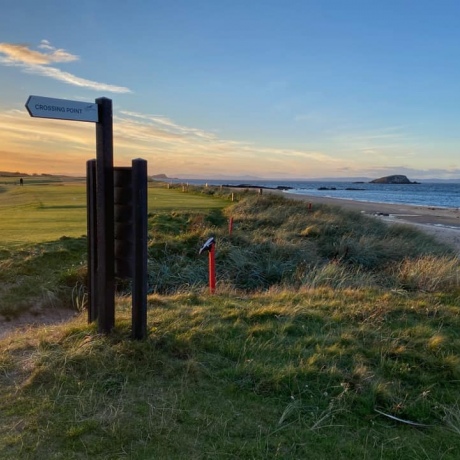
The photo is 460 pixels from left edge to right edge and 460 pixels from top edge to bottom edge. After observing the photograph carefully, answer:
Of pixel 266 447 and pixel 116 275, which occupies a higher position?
pixel 116 275

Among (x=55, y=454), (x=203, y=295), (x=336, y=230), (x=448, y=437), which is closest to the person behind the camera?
(x=55, y=454)

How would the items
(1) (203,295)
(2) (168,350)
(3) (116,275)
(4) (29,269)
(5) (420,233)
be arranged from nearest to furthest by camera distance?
1. (2) (168,350)
2. (3) (116,275)
3. (1) (203,295)
4. (4) (29,269)
5. (5) (420,233)

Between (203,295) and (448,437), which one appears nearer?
(448,437)

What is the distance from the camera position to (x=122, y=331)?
15.9 feet

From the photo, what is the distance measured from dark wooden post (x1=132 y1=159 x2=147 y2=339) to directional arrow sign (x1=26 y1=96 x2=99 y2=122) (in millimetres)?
625

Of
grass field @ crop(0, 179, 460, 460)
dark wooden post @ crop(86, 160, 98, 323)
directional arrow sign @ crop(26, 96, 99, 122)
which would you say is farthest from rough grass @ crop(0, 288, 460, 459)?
directional arrow sign @ crop(26, 96, 99, 122)

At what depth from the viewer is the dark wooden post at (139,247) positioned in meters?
4.54

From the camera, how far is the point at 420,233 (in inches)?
739

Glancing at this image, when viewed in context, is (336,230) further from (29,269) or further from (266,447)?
(266,447)

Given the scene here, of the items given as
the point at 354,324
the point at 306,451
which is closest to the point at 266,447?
the point at 306,451

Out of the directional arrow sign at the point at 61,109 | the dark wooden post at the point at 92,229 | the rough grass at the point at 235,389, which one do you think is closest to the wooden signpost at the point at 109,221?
the directional arrow sign at the point at 61,109

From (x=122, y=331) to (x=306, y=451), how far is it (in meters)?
2.43

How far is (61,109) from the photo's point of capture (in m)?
4.27

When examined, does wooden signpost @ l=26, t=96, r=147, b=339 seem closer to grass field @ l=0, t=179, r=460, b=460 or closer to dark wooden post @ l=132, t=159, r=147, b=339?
dark wooden post @ l=132, t=159, r=147, b=339
